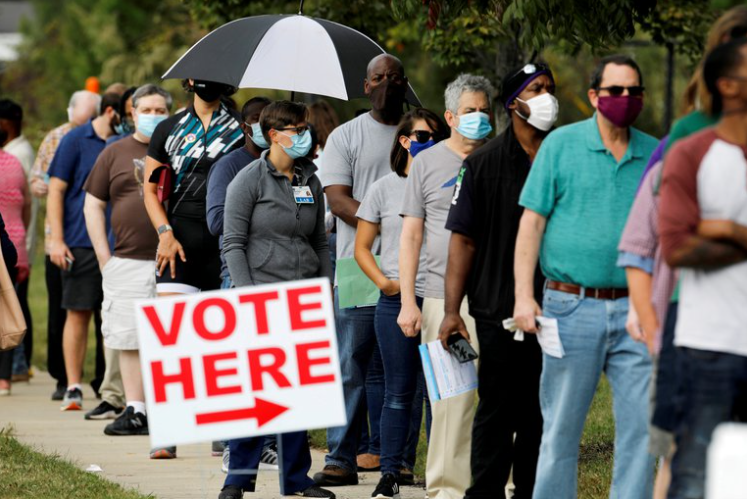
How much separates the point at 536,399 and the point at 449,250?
781mm

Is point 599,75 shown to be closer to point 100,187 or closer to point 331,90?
point 331,90

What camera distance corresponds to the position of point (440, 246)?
23.3 ft

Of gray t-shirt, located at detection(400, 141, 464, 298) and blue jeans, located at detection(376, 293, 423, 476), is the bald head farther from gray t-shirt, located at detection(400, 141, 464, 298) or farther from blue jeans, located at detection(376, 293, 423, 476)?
blue jeans, located at detection(376, 293, 423, 476)

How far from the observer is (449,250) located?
257 inches

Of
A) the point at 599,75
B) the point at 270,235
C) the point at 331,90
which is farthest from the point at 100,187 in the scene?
the point at 599,75

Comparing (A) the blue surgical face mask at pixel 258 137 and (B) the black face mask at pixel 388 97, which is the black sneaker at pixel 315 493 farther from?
(B) the black face mask at pixel 388 97

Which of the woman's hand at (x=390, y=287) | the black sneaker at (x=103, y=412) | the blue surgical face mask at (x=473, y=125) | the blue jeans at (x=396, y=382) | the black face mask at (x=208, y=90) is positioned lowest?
the black sneaker at (x=103, y=412)

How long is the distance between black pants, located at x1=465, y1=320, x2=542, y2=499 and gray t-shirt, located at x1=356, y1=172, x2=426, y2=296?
1.29 m

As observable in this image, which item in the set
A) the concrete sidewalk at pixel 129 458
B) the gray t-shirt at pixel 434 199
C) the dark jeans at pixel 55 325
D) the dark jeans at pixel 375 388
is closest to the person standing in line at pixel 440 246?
the gray t-shirt at pixel 434 199

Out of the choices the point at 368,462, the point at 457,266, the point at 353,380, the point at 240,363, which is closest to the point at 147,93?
the point at 353,380

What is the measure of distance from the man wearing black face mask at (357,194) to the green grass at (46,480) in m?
1.21

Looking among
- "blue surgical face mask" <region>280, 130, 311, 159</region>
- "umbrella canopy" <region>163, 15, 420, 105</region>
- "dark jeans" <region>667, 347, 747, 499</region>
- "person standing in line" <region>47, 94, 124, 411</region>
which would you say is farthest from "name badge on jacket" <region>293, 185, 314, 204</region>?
"person standing in line" <region>47, 94, 124, 411</region>

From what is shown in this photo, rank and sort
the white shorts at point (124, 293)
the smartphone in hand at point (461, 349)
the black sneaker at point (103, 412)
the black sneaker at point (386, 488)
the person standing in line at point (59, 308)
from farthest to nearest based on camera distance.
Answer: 1. the person standing in line at point (59, 308)
2. the black sneaker at point (103, 412)
3. the white shorts at point (124, 293)
4. the black sneaker at point (386, 488)
5. the smartphone in hand at point (461, 349)

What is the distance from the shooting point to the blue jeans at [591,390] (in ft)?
19.1
